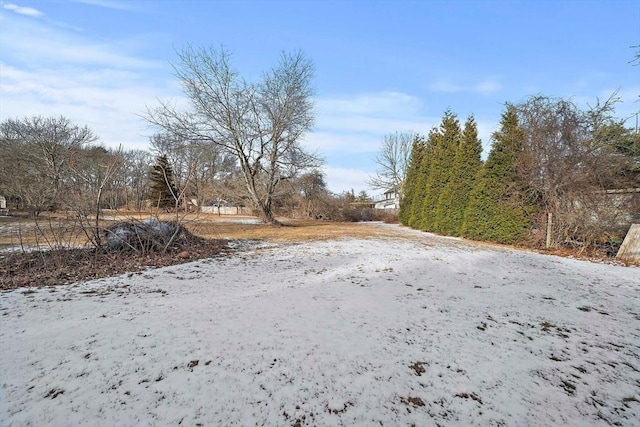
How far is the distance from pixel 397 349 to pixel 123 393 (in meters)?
2.13

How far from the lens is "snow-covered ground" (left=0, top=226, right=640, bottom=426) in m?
1.89

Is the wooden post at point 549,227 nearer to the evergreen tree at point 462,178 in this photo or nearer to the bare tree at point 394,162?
the evergreen tree at point 462,178

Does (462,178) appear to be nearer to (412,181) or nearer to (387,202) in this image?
(412,181)

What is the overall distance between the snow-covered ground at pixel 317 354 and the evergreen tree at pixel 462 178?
8786mm

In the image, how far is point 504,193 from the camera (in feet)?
33.5

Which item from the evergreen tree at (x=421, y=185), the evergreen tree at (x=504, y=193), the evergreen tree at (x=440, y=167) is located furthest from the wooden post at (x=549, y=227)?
the evergreen tree at (x=421, y=185)

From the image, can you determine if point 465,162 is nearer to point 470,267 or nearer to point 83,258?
point 470,267

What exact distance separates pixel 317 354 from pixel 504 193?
1027 cm

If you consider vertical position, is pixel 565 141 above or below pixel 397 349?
above

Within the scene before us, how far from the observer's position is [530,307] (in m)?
3.75

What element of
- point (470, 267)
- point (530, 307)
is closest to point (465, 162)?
point (470, 267)

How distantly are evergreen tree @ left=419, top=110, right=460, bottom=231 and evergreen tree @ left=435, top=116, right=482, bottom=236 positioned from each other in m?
1.50

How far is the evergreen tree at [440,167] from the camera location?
1583 cm

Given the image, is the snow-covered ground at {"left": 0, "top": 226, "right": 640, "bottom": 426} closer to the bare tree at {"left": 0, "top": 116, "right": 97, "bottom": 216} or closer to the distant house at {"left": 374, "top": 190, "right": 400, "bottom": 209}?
the bare tree at {"left": 0, "top": 116, "right": 97, "bottom": 216}
